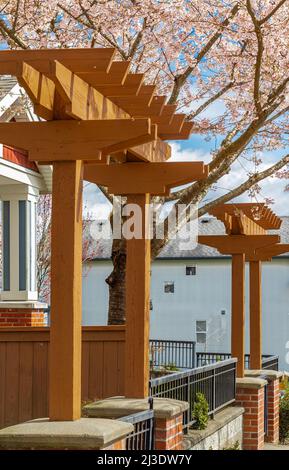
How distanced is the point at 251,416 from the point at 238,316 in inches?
78.7

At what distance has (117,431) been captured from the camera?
7.68m

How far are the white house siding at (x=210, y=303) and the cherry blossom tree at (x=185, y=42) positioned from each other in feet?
92.1

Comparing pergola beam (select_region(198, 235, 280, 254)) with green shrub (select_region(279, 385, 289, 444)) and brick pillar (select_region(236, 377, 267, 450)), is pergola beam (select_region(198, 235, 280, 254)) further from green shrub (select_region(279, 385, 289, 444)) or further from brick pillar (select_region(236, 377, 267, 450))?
green shrub (select_region(279, 385, 289, 444))

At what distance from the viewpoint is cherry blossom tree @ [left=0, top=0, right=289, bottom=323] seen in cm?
1598

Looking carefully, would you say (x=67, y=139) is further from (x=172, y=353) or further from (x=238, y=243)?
(x=172, y=353)

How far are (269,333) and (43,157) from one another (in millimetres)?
39725

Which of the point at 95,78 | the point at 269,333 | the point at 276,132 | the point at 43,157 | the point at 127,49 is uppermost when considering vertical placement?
the point at 127,49

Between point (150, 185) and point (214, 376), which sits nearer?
point (150, 185)

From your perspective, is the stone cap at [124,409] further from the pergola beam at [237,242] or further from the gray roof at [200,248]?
the gray roof at [200,248]

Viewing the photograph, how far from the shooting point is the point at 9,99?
15477 mm

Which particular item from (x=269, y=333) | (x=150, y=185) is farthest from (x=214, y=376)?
(x=269, y=333)

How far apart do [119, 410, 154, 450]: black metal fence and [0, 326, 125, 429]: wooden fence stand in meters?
2.97

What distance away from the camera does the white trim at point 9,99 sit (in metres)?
15.1

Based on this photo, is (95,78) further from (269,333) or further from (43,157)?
(269,333)
